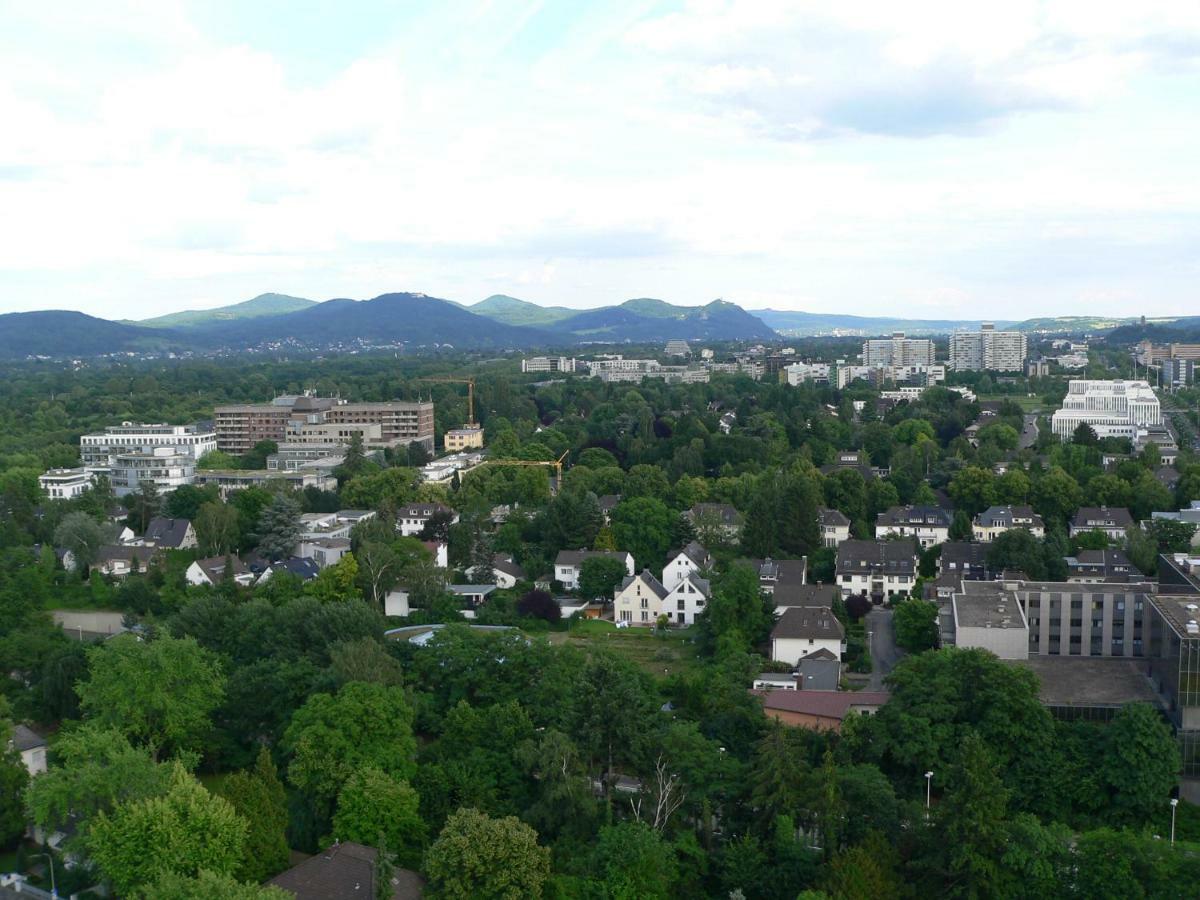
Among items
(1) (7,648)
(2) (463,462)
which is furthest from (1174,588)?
(2) (463,462)

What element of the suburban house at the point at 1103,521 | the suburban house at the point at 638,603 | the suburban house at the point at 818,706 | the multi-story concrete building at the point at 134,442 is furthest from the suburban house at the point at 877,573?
the multi-story concrete building at the point at 134,442

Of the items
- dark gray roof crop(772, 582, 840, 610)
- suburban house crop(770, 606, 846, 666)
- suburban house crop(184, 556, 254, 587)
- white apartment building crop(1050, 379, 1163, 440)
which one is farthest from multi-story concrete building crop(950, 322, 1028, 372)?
suburban house crop(184, 556, 254, 587)

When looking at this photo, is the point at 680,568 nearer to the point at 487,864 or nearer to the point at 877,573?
the point at 877,573

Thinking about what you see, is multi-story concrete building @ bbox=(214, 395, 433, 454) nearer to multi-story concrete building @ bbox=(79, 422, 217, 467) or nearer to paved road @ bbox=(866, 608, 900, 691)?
multi-story concrete building @ bbox=(79, 422, 217, 467)

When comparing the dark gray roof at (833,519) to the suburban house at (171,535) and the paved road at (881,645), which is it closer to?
the paved road at (881,645)

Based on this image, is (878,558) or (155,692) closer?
(155,692)

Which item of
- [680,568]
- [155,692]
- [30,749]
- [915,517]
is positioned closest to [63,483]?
[680,568]

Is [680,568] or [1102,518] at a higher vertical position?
[1102,518]
